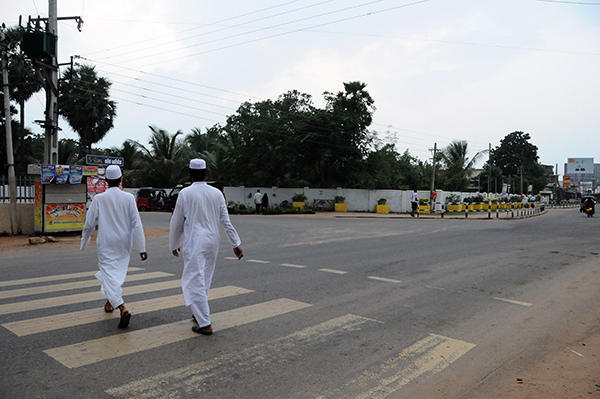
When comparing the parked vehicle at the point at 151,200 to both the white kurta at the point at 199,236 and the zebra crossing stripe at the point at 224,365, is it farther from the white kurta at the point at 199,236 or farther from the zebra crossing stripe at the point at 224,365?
the zebra crossing stripe at the point at 224,365

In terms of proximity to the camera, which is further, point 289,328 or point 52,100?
point 52,100

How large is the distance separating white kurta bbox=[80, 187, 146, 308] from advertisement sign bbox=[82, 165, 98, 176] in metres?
9.36

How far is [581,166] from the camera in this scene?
8450cm

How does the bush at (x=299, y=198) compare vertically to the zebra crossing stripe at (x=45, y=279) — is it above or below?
above

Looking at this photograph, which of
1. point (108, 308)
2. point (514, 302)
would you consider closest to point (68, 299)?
point (108, 308)

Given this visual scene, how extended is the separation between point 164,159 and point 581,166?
266 feet

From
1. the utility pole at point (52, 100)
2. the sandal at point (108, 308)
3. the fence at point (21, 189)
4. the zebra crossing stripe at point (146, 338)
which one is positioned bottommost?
the zebra crossing stripe at point (146, 338)

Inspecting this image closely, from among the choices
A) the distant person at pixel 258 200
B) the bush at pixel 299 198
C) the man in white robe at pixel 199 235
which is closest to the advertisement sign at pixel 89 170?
the man in white robe at pixel 199 235

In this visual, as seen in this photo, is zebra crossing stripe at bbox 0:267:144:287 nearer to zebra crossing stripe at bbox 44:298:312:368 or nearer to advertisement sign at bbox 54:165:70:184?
zebra crossing stripe at bbox 44:298:312:368

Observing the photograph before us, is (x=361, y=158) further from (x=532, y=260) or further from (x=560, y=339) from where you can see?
(x=560, y=339)

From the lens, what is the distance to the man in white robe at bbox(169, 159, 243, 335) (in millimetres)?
4605

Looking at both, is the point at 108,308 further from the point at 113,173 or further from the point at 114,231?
the point at 113,173

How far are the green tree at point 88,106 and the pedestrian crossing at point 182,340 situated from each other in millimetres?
33876

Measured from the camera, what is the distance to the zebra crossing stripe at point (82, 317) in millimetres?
4602
